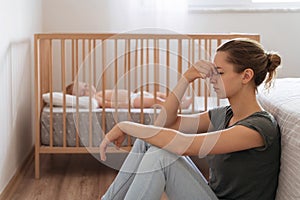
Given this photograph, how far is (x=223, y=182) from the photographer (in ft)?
5.61

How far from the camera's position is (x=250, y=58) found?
163cm

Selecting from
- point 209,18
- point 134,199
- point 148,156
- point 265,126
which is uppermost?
point 209,18

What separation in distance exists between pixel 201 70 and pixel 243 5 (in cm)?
234

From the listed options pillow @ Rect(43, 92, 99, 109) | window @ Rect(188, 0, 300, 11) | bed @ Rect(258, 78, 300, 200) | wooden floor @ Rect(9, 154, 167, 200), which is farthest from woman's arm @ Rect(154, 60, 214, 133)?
window @ Rect(188, 0, 300, 11)

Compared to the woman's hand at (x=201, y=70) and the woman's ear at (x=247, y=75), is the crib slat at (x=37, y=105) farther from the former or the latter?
the woman's ear at (x=247, y=75)

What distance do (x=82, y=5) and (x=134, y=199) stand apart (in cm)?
255

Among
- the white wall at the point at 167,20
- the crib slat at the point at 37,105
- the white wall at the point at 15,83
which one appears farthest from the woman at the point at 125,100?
the white wall at the point at 167,20

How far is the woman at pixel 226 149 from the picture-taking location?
1.56 meters

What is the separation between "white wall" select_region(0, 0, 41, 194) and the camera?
266 cm

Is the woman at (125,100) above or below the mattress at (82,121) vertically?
above

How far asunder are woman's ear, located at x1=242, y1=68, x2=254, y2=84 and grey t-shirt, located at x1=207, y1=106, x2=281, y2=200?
0.11 meters

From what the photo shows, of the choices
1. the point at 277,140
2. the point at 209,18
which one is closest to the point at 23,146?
the point at 209,18

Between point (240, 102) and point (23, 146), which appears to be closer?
point (240, 102)

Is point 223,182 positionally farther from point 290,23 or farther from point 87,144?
point 290,23
